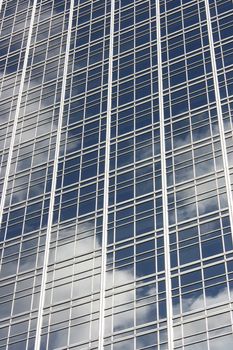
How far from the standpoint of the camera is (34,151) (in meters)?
110

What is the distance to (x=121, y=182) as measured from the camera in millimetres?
95750

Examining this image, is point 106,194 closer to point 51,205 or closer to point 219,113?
point 51,205

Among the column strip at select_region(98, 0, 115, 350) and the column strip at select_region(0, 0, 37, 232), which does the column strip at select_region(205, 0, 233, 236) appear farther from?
the column strip at select_region(0, 0, 37, 232)

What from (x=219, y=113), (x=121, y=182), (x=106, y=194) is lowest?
(x=219, y=113)

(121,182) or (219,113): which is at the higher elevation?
(121,182)

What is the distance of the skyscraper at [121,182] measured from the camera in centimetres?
8106

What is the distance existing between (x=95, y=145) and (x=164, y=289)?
27.9 meters

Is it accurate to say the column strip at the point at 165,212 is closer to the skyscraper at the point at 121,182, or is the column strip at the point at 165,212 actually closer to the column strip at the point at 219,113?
the skyscraper at the point at 121,182

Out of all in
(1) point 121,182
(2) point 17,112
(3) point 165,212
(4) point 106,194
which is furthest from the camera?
(2) point 17,112

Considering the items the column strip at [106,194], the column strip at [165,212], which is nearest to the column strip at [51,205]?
the column strip at [106,194]

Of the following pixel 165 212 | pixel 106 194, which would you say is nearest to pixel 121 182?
pixel 106 194

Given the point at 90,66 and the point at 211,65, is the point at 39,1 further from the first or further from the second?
the point at 211,65

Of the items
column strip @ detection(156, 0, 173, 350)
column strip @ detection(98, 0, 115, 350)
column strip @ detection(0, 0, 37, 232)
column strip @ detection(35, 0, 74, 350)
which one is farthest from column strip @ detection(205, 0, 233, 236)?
column strip @ detection(0, 0, 37, 232)

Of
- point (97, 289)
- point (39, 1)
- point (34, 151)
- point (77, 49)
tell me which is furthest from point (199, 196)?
point (39, 1)
